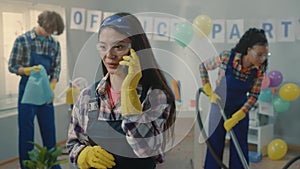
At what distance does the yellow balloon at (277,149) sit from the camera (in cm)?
261

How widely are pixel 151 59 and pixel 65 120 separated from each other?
5.27ft

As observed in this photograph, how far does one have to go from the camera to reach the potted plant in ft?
6.81

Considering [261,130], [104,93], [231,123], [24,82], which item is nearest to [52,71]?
[24,82]

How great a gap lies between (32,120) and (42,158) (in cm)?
30

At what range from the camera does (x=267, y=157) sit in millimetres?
2689

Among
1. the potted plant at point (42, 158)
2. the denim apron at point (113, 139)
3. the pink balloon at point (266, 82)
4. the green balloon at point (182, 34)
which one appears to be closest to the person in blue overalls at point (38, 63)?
the potted plant at point (42, 158)

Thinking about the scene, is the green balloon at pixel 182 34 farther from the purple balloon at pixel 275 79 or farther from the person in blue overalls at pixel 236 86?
the purple balloon at pixel 275 79

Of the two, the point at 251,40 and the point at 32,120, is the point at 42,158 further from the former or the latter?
the point at 251,40

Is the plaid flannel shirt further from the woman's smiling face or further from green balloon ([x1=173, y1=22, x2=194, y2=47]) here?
green balloon ([x1=173, y1=22, x2=194, y2=47])

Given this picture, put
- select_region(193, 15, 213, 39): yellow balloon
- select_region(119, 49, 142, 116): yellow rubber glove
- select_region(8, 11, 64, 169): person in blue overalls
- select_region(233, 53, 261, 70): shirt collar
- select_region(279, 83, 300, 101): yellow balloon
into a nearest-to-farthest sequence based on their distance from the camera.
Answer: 1. select_region(119, 49, 142, 116): yellow rubber glove
2. select_region(233, 53, 261, 70): shirt collar
3. select_region(8, 11, 64, 169): person in blue overalls
4. select_region(193, 15, 213, 39): yellow balloon
5. select_region(279, 83, 300, 101): yellow balloon

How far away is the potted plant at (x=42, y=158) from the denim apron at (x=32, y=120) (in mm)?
117

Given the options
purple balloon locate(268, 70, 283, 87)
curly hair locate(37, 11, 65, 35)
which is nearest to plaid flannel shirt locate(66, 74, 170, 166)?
curly hair locate(37, 11, 65, 35)

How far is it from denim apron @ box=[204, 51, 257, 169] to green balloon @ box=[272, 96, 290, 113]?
0.70 m

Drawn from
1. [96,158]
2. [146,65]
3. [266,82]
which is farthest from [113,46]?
[266,82]
